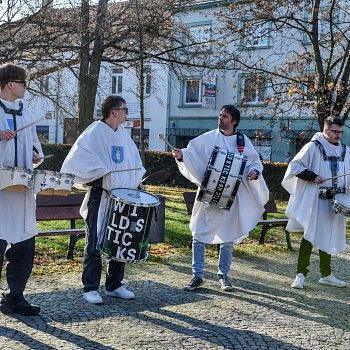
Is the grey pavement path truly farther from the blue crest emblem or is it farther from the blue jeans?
the blue crest emblem

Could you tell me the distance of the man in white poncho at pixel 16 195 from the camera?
5016 millimetres

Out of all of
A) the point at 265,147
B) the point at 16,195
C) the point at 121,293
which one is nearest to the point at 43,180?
the point at 16,195

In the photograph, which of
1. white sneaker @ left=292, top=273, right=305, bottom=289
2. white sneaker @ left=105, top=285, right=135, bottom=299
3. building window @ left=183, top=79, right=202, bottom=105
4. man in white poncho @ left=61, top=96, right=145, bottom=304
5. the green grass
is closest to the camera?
man in white poncho @ left=61, top=96, right=145, bottom=304

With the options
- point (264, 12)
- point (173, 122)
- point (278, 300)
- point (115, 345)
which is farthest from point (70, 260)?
point (173, 122)

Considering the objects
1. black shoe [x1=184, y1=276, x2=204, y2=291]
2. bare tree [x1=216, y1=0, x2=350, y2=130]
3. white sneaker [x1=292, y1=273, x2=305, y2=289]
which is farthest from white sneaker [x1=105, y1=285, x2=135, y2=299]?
bare tree [x1=216, y1=0, x2=350, y2=130]

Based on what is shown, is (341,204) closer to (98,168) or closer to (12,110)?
(98,168)

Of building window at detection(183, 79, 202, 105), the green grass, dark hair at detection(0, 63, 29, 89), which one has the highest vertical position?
building window at detection(183, 79, 202, 105)

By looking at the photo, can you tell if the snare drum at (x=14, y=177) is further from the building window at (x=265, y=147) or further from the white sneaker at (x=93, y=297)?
the building window at (x=265, y=147)

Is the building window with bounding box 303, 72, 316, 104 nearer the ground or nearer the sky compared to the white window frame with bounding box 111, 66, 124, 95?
nearer the ground

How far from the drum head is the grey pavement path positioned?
1.01 metres

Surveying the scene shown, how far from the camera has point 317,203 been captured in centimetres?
714

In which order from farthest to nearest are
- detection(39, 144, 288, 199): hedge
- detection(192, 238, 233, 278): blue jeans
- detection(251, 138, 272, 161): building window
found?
detection(251, 138, 272, 161): building window, detection(39, 144, 288, 199): hedge, detection(192, 238, 233, 278): blue jeans

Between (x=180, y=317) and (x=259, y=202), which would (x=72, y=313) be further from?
(x=259, y=202)

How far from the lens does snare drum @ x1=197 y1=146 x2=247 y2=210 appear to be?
6496 mm
